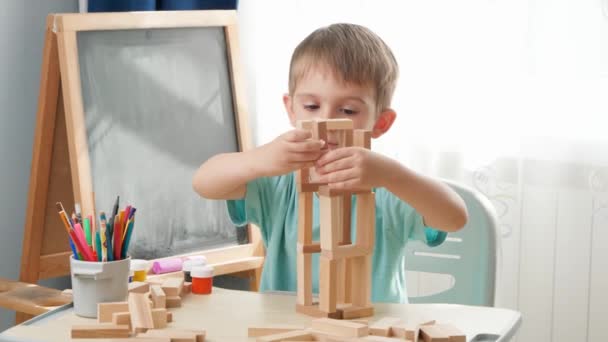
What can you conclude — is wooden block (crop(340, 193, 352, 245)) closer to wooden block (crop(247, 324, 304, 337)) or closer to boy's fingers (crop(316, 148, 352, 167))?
boy's fingers (crop(316, 148, 352, 167))

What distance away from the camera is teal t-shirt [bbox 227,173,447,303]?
162cm

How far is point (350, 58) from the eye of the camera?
61.3 inches

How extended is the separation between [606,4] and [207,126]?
40.4 inches

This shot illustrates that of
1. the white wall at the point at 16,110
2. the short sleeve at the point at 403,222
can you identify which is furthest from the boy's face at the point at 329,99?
the white wall at the point at 16,110

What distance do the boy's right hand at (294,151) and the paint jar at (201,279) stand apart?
0.63 ft

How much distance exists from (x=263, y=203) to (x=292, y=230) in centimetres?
8

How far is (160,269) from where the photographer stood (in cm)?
216

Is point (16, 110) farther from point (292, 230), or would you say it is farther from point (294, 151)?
point (294, 151)

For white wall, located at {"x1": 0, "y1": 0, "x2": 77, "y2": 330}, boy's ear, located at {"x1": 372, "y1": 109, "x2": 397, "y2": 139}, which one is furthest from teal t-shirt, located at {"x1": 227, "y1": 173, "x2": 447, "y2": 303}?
white wall, located at {"x1": 0, "y1": 0, "x2": 77, "y2": 330}

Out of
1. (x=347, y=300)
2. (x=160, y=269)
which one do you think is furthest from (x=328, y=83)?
(x=160, y=269)

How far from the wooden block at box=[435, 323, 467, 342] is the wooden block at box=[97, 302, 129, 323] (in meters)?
0.42

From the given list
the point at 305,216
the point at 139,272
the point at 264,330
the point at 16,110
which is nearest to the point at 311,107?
the point at 305,216

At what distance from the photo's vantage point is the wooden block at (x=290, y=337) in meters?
1.13

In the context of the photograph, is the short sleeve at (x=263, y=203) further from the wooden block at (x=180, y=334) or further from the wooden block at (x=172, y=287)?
the wooden block at (x=180, y=334)
